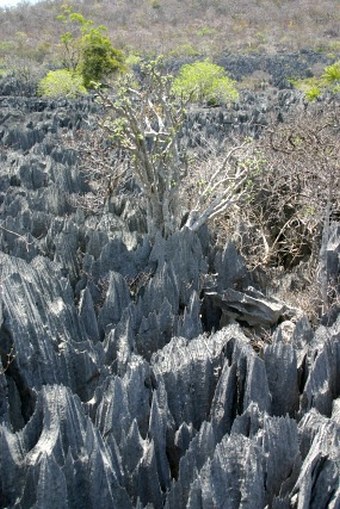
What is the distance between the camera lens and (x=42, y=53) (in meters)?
36.7

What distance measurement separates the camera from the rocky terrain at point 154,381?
217cm

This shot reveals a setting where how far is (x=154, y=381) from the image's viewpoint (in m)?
2.91

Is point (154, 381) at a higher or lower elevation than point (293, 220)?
higher

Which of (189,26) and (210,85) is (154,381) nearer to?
(210,85)

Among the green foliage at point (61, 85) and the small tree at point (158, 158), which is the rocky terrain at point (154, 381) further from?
the green foliage at point (61, 85)

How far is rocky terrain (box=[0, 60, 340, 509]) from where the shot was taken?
2.17 m

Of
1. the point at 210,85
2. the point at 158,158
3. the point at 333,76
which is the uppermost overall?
the point at 158,158

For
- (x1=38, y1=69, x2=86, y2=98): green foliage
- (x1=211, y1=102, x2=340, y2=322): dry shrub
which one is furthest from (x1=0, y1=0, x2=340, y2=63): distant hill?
(x1=211, y1=102, x2=340, y2=322): dry shrub

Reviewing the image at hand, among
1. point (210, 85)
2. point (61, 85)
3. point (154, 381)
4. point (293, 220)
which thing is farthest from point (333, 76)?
point (154, 381)

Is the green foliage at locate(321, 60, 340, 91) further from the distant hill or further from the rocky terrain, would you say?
the distant hill

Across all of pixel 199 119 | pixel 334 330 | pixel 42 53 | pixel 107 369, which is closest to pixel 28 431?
pixel 107 369

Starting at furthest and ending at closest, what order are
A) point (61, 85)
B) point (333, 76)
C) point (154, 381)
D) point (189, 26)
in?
point (189, 26) → point (61, 85) → point (333, 76) → point (154, 381)

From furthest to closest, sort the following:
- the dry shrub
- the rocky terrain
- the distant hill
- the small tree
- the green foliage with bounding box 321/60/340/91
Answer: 1. the distant hill
2. the green foliage with bounding box 321/60/340/91
3. the small tree
4. the dry shrub
5. the rocky terrain

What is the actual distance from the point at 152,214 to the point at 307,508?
3681 mm
